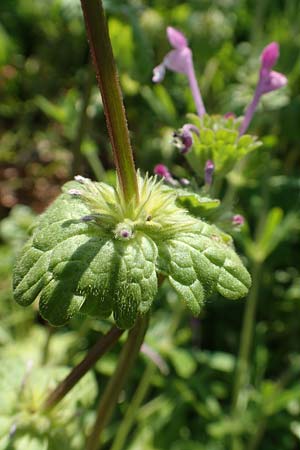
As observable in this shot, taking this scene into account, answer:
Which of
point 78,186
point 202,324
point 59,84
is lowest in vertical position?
point 202,324

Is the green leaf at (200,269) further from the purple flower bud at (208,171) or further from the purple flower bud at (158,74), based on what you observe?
the purple flower bud at (158,74)

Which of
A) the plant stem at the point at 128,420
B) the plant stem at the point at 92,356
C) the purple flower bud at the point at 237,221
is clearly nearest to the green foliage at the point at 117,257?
the purple flower bud at the point at 237,221

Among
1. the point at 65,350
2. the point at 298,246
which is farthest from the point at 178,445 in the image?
the point at 298,246

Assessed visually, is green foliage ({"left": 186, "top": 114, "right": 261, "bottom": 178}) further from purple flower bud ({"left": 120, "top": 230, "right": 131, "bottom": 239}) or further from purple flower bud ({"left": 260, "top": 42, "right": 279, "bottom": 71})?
purple flower bud ({"left": 120, "top": 230, "right": 131, "bottom": 239})

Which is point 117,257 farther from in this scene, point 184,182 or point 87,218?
point 184,182

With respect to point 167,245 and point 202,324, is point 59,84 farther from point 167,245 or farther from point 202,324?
point 167,245
